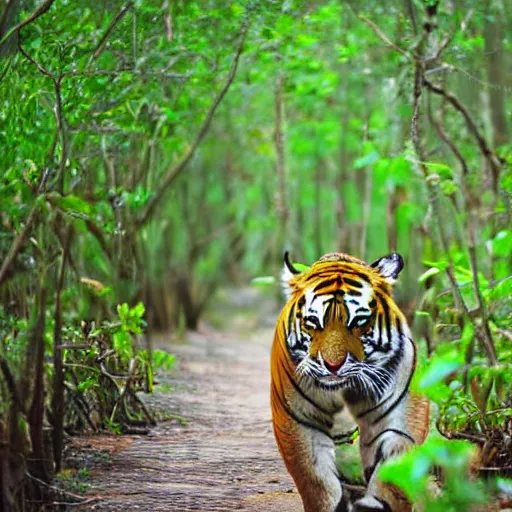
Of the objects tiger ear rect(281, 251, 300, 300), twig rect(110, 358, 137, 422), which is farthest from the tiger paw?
twig rect(110, 358, 137, 422)

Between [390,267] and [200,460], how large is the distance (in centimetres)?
209

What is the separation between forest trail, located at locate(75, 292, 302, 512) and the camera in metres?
5.42

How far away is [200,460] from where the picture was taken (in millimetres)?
6336

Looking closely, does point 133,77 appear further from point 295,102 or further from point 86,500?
point 295,102

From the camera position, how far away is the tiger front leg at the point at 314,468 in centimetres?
477

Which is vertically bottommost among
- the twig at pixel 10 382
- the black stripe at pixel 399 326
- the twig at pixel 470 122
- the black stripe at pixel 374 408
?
the black stripe at pixel 374 408

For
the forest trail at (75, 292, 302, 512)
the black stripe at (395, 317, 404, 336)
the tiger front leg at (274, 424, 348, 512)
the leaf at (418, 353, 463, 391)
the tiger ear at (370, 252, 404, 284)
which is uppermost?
the tiger ear at (370, 252, 404, 284)

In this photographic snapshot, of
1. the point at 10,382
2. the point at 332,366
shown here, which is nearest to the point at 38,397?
the point at 10,382

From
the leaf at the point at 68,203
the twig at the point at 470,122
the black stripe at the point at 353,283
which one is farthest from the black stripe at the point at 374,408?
the twig at the point at 470,122

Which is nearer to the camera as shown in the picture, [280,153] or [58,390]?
[58,390]

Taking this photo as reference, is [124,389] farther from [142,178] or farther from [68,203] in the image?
[142,178]

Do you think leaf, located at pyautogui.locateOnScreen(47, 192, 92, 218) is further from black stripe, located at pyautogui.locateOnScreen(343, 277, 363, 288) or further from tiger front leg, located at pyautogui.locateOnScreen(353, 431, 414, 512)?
tiger front leg, located at pyautogui.locateOnScreen(353, 431, 414, 512)

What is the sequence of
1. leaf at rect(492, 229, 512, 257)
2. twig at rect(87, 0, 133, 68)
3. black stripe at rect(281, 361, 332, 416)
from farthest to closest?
leaf at rect(492, 229, 512, 257)
twig at rect(87, 0, 133, 68)
black stripe at rect(281, 361, 332, 416)

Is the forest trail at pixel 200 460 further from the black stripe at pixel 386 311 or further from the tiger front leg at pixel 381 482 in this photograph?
the black stripe at pixel 386 311
